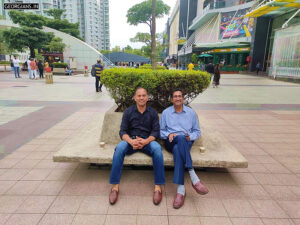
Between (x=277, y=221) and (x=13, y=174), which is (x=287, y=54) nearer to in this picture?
(x=277, y=221)

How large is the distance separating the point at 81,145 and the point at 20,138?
7.10 ft

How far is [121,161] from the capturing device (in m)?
2.77

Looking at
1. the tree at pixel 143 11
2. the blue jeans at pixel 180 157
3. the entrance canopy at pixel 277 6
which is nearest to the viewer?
the blue jeans at pixel 180 157

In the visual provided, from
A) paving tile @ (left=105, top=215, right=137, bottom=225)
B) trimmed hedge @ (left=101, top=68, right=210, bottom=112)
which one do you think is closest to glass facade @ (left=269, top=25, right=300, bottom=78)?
trimmed hedge @ (left=101, top=68, right=210, bottom=112)

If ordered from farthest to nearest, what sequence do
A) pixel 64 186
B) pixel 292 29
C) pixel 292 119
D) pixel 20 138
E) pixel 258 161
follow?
pixel 292 29, pixel 292 119, pixel 20 138, pixel 258 161, pixel 64 186

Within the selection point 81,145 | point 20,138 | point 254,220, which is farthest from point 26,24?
point 254,220

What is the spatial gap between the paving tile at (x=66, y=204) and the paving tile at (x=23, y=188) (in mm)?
472

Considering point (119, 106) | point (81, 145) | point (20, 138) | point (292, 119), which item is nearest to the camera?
point (81, 145)

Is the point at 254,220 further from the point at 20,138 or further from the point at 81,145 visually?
the point at 20,138

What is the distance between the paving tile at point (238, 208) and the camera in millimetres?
2441

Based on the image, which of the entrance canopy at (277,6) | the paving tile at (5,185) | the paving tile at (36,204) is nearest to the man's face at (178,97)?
the paving tile at (36,204)

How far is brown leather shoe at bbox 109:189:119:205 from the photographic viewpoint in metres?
2.57

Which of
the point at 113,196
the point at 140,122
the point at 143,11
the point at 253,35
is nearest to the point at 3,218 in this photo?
the point at 113,196

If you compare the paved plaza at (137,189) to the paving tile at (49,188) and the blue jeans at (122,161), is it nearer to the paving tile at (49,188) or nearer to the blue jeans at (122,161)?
the paving tile at (49,188)
